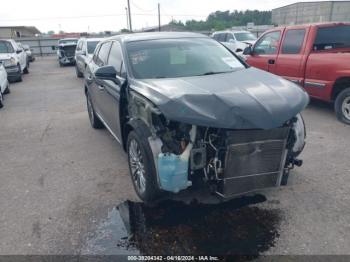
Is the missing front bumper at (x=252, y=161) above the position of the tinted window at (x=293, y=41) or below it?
below

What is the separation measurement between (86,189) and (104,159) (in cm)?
100

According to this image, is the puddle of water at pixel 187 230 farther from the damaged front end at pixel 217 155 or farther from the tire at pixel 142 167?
the damaged front end at pixel 217 155

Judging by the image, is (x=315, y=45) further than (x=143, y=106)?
Yes

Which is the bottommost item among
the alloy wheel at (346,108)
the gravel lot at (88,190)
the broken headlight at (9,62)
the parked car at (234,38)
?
the gravel lot at (88,190)

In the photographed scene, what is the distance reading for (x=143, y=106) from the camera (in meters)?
3.46

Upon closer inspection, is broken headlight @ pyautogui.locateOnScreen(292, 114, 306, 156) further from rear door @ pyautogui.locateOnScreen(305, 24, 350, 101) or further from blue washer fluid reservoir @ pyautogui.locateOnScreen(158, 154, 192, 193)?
rear door @ pyautogui.locateOnScreen(305, 24, 350, 101)

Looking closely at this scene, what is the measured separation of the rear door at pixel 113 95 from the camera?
423 cm

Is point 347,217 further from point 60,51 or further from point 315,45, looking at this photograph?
point 60,51

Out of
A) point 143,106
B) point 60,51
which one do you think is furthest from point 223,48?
point 60,51

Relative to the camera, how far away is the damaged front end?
2.97 m

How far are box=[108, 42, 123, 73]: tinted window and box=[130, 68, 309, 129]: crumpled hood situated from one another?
0.89 metres

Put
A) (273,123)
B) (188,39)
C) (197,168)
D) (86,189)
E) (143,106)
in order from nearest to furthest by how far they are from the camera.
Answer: (273,123) < (197,168) < (143,106) < (86,189) < (188,39)

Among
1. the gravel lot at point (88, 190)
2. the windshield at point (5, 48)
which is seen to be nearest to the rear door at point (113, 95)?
the gravel lot at point (88, 190)

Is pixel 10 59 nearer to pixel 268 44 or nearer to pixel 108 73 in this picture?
pixel 268 44
